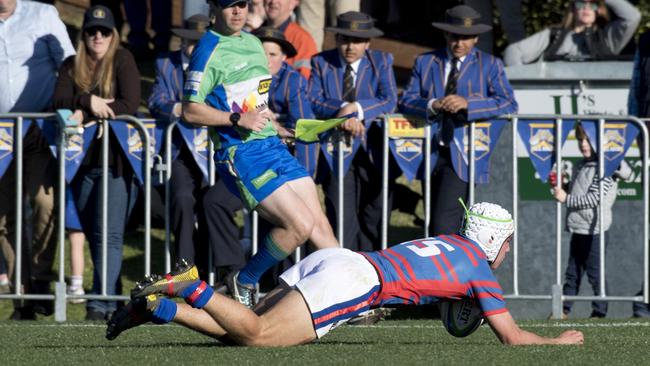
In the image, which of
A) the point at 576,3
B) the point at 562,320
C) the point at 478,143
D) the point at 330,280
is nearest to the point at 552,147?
the point at 478,143

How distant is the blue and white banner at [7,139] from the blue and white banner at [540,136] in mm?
3751

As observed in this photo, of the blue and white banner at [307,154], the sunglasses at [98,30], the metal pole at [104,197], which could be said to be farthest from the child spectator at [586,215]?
the sunglasses at [98,30]

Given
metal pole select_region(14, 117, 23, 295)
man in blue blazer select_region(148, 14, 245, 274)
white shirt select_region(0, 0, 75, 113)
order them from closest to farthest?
man in blue blazer select_region(148, 14, 245, 274)
metal pole select_region(14, 117, 23, 295)
white shirt select_region(0, 0, 75, 113)

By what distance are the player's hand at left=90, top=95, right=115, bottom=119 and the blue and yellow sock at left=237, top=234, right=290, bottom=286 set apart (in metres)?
2.27

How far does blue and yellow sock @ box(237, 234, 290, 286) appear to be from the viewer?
30.8ft

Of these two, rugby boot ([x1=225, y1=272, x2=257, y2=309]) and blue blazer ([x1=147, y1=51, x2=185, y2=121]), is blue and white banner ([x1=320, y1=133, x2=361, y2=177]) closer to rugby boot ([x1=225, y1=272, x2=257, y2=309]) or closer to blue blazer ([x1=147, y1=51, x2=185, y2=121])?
blue blazer ([x1=147, y1=51, x2=185, y2=121])

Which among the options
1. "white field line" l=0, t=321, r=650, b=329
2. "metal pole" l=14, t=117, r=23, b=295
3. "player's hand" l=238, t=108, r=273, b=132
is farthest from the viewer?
"metal pole" l=14, t=117, r=23, b=295

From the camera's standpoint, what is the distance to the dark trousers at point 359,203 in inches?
447

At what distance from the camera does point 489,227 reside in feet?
26.0

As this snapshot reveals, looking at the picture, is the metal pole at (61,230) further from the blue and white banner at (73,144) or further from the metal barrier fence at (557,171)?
the metal barrier fence at (557,171)

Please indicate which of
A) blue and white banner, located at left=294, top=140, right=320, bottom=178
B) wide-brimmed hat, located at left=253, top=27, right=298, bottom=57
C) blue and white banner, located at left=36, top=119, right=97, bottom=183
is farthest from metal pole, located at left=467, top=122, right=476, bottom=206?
blue and white banner, located at left=36, top=119, right=97, bottom=183

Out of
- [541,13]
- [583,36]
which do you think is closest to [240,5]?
[583,36]

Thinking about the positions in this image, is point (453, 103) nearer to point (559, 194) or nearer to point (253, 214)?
point (559, 194)

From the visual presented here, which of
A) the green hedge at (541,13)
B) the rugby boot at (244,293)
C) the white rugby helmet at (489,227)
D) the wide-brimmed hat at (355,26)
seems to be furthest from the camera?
the green hedge at (541,13)
